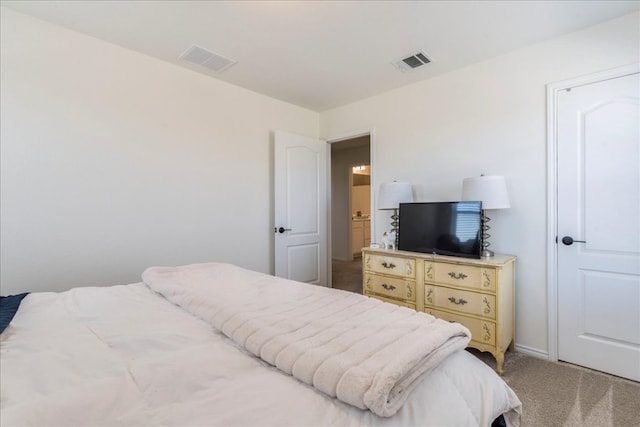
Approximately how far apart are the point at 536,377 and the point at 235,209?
117 inches

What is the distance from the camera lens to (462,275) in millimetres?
2301

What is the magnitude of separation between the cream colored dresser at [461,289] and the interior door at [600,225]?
41cm

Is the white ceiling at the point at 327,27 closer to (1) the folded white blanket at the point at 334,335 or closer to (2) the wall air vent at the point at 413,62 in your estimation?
(2) the wall air vent at the point at 413,62

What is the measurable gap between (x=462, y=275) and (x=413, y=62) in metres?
1.94

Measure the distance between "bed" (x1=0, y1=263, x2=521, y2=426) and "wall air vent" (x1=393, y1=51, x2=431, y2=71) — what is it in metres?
2.31

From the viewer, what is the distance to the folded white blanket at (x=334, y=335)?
28.0 inches

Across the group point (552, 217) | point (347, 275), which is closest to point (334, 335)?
point (552, 217)

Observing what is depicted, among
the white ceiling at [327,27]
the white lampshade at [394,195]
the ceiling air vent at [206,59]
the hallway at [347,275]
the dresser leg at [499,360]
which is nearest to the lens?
the white ceiling at [327,27]

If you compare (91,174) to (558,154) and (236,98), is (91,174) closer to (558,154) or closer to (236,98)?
(236,98)

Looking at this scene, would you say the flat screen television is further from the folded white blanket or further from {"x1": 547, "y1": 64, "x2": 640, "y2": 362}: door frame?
the folded white blanket

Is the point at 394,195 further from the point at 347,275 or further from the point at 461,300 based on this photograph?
the point at 347,275

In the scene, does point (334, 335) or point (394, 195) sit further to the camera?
point (394, 195)

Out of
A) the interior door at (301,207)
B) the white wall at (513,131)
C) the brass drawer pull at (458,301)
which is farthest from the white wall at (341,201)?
the brass drawer pull at (458,301)

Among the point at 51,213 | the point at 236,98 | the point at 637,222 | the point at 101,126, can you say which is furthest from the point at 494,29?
the point at 51,213
